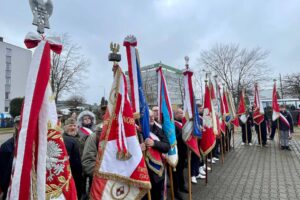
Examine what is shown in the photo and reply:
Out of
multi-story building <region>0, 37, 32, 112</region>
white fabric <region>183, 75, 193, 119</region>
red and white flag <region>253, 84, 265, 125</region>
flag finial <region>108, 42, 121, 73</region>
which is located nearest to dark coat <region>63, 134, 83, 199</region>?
flag finial <region>108, 42, 121, 73</region>

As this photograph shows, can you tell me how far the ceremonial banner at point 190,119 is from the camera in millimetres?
5250

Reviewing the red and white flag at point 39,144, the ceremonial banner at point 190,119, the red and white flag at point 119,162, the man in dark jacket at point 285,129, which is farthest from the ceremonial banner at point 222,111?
the red and white flag at point 39,144

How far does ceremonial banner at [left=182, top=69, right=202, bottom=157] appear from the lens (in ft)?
17.2

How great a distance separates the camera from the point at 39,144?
1.93 meters

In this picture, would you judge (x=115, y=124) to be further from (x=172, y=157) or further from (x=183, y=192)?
(x=183, y=192)

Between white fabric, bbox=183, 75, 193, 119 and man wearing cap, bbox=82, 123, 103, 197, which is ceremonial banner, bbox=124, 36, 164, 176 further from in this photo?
white fabric, bbox=183, 75, 193, 119

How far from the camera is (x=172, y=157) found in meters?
4.48

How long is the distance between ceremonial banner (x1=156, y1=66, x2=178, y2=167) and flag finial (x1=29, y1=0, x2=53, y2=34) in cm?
267

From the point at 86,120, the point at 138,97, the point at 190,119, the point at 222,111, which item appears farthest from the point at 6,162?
the point at 222,111

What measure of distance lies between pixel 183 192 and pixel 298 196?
2.46m

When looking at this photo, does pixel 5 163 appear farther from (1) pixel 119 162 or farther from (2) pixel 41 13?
(2) pixel 41 13

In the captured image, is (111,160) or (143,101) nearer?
(111,160)

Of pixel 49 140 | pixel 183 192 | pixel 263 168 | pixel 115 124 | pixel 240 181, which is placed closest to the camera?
pixel 49 140

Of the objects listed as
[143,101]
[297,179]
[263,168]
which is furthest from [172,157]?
[263,168]
